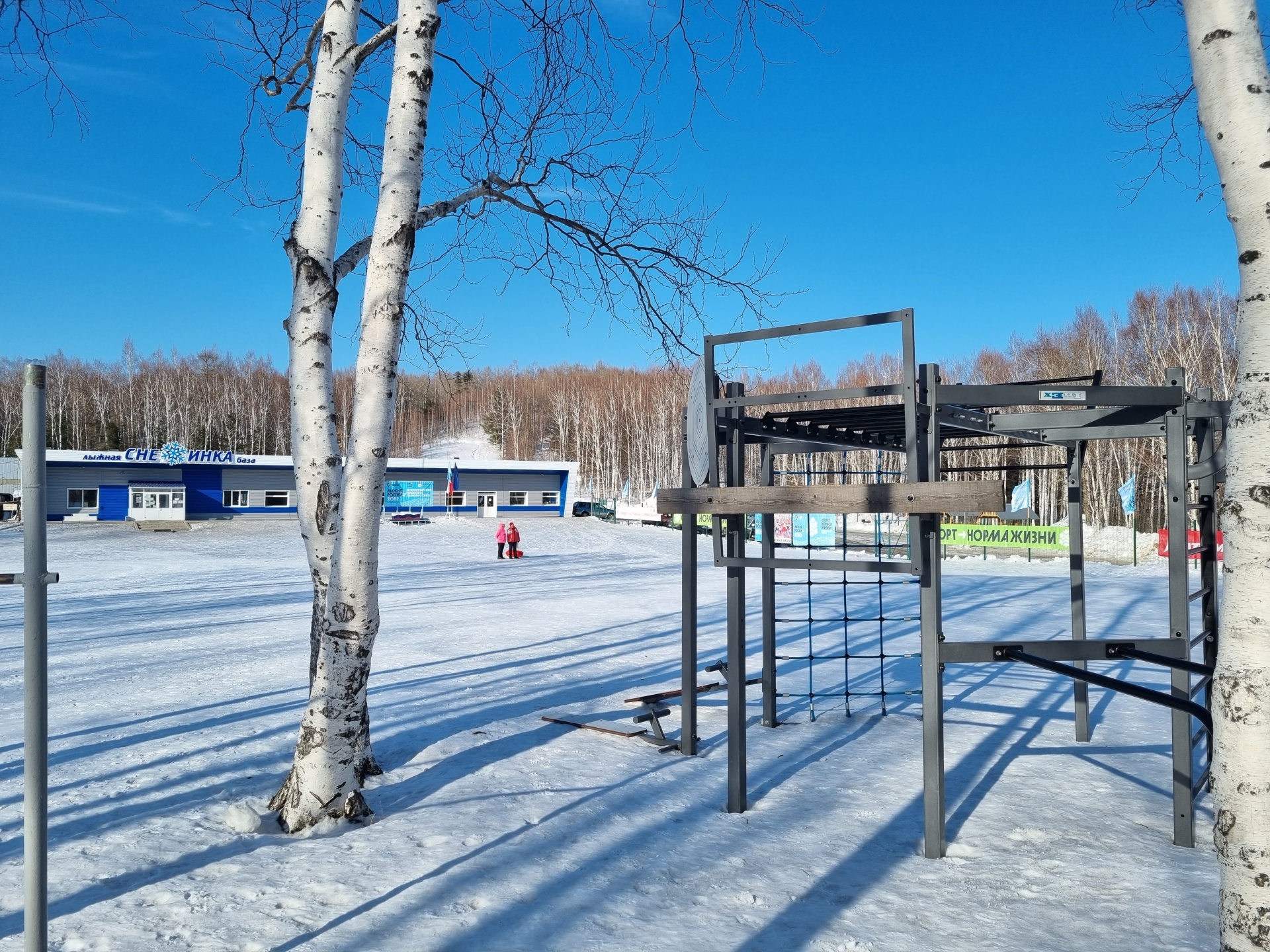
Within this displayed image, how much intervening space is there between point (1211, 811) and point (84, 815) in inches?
232

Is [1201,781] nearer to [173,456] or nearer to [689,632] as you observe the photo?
[689,632]

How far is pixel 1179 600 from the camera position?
4.51 metres

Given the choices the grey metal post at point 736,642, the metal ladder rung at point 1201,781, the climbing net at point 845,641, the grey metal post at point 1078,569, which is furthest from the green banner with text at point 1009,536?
the grey metal post at point 736,642

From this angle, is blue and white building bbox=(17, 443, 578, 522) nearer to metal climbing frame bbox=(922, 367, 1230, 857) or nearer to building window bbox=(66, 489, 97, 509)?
building window bbox=(66, 489, 97, 509)

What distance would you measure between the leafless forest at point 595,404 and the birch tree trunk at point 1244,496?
3279 centimetres

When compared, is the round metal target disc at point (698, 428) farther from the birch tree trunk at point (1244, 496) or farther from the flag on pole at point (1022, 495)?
the flag on pole at point (1022, 495)

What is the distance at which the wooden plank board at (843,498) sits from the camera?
4.07 metres

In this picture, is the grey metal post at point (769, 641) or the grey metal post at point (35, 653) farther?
the grey metal post at point (769, 641)

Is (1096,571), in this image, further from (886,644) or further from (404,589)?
(404,589)

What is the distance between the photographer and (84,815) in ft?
15.0

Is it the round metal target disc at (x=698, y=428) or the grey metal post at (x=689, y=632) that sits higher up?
the round metal target disc at (x=698, y=428)

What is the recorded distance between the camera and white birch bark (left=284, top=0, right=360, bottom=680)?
4879mm

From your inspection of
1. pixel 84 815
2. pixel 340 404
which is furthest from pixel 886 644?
pixel 340 404

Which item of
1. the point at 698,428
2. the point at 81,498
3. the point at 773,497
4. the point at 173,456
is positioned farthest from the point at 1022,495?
the point at 81,498
